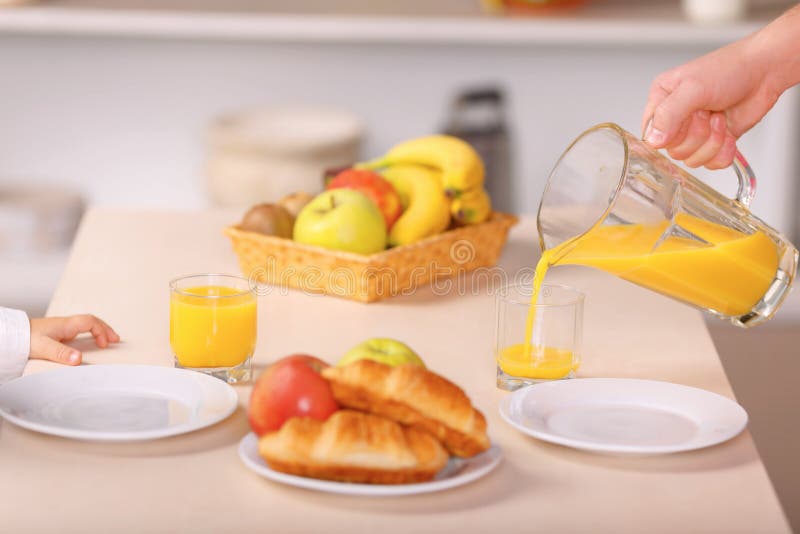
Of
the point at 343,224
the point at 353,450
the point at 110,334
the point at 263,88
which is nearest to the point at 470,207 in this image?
the point at 343,224

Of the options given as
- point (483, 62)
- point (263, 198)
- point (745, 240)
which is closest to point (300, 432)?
point (745, 240)

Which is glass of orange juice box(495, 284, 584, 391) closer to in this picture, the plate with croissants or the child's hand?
the plate with croissants

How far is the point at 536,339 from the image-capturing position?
1238 mm

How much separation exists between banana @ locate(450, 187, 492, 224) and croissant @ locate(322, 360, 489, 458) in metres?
0.69

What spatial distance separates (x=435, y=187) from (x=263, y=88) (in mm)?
1454

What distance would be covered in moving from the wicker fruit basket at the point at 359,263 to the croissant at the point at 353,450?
1.74 ft

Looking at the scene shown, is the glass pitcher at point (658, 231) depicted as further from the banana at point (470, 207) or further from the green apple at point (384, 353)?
the banana at point (470, 207)

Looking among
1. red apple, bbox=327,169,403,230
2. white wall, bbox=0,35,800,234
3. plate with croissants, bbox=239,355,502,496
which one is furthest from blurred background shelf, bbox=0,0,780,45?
plate with croissants, bbox=239,355,502,496

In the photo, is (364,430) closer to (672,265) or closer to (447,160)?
(672,265)

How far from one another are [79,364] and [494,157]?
1715 millimetres

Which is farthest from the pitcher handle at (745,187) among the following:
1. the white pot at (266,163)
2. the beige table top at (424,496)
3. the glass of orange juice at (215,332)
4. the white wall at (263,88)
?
the white wall at (263,88)

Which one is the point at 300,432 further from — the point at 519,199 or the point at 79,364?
the point at 519,199

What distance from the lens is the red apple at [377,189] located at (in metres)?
1.60

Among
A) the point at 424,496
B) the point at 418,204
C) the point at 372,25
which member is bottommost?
the point at 424,496
